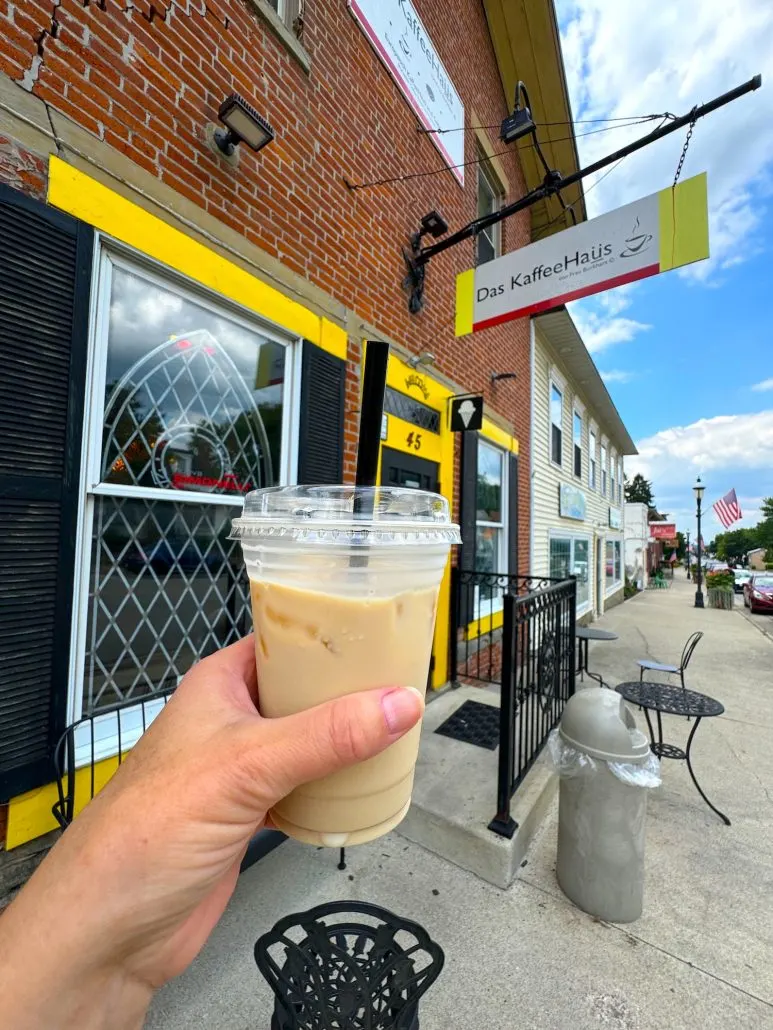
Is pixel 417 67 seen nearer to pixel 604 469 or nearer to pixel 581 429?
pixel 581 429

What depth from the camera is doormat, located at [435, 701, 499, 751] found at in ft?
12.9

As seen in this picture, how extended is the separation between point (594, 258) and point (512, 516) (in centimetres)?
399

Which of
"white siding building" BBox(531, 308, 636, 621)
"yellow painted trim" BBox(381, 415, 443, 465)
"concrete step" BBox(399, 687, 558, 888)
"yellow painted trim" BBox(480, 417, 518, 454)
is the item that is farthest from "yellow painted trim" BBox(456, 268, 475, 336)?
"white siding building" BBox(531, 308, 636, 621)

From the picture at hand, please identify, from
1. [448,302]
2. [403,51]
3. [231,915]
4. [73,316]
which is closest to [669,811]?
[231,915]

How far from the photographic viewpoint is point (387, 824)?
104 cm

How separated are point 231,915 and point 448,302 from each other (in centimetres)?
581

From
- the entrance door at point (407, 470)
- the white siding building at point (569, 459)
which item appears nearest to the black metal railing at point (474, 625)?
the entrance door at point (407, 470)

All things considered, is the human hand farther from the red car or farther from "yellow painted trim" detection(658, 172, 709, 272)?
the red car

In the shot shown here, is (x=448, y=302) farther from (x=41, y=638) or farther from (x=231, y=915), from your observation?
(x=231, y=915)

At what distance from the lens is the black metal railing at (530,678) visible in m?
2.80

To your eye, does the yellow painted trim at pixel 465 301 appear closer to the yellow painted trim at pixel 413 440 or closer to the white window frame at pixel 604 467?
the yellow painted trim at pixel 413 440

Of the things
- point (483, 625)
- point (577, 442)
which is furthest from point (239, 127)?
point (577, 442)

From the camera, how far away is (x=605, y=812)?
2.45 m

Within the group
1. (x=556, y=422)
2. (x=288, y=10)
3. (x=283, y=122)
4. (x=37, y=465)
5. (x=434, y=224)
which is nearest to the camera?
(x=37, y=465)
